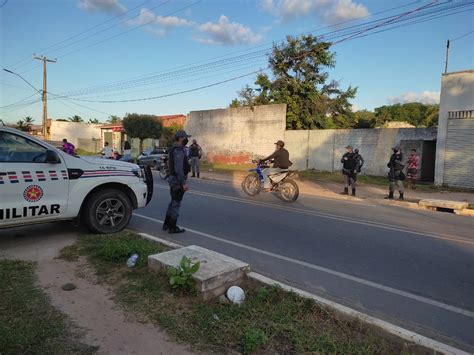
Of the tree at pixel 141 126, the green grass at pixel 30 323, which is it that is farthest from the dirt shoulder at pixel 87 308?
the tree at pixel 141 126

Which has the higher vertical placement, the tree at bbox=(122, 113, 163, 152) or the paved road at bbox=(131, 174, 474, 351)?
the tree at bbox=(122, 113, 163, 152)

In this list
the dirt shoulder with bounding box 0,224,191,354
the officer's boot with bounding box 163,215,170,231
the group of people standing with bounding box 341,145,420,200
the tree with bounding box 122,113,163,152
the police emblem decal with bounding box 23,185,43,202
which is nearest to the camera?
the dirt shoulder with bounding box 0,224,191,354

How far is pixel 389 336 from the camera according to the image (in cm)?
335

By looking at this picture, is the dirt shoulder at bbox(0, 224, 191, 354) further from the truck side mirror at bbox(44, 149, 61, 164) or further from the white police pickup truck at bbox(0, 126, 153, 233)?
the truck side mirror at bbox(44, 149, 61, 164)

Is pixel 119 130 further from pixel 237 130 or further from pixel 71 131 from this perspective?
pixel 237 130

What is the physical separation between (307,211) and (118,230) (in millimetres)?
5095

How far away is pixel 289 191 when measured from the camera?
1166 centimetres

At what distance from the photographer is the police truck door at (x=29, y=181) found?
5520 mm

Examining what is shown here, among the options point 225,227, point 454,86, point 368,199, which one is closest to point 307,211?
point 225,227

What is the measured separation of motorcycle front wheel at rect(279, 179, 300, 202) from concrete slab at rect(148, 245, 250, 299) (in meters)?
6.84

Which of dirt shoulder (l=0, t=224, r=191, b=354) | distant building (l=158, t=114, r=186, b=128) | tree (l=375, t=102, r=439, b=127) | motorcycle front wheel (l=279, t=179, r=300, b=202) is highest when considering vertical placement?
tree (l=375, t=102, r=439, b=127)

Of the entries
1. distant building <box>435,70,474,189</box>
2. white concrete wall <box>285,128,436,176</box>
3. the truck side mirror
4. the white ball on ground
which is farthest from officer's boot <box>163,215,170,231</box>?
white concrete wall <box>285,128,436,176</box>

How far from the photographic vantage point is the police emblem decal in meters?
5.69

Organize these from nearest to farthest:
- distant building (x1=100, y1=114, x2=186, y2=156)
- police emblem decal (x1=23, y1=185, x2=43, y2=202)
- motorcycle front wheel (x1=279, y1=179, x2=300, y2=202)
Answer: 1. police emblem decal (x1=23, y1=185, x2=43, y2=202)
2. motorcycle front wheel (x1=279, y1=179, x2=300, y2=202)
3. distant building (x1=100, y1=114, x2=186, y2=156)
